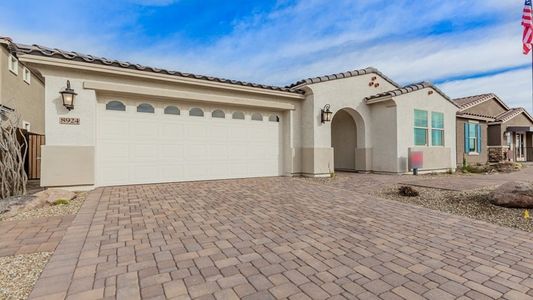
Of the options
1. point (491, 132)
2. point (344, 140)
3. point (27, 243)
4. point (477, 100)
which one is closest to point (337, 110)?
point (344, 140)

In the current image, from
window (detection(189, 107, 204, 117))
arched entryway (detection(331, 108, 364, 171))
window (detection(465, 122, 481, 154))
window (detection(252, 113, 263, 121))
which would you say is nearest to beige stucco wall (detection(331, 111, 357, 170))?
arched entryway (detection(331, 108, 364, 171))

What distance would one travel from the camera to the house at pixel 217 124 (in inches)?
282

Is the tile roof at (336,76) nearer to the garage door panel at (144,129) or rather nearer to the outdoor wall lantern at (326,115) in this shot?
the outdoor wall lantern at (326,115)

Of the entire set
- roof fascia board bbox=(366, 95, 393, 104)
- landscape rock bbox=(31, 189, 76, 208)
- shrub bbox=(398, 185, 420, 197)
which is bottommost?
shrub bbox=(398, 185, 420, 197)

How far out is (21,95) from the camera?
38.0ft

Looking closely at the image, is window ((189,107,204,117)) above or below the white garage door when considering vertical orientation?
above

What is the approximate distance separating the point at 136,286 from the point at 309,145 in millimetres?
8813

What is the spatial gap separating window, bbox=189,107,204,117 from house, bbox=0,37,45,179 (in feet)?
17.8

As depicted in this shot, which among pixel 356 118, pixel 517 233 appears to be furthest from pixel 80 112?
pixel 356 118

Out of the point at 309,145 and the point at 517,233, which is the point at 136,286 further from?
the point at 309,145

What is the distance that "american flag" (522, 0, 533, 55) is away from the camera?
6.88 metres

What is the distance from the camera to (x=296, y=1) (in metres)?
9.12

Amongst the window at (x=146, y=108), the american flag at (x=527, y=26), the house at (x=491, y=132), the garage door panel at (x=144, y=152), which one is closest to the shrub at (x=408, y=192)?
the american flag at (x=527, y=26)

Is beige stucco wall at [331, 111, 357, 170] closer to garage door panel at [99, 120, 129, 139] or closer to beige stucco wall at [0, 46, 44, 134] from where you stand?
garage door panel at [99, 120, 129, 139]
